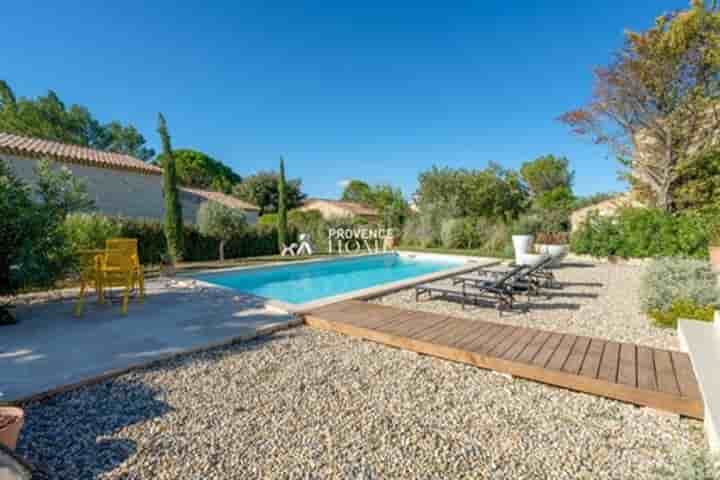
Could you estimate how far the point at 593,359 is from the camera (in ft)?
9.54

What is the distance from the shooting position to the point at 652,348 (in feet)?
10.4

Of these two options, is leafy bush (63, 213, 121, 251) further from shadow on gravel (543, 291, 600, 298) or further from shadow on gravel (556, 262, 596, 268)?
shadow on gravel (556, 262, 596, 268)

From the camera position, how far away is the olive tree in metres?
12.5

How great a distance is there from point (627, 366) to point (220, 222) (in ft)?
41.4

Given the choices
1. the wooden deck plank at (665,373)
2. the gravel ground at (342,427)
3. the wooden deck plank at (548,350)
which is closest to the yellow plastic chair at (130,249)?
the gravel ground at (342,427)

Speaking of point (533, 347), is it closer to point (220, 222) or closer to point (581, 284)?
point (581, 284)

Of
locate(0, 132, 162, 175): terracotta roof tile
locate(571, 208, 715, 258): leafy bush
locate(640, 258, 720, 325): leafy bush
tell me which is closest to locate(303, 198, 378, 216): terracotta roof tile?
locate(0, 132, 162, 175): terracotta roof tile

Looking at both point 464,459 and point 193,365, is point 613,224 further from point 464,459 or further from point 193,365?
point 193,365

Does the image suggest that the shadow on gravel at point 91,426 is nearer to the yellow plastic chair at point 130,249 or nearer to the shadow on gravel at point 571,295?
the yellow plastic chair at point 130,249

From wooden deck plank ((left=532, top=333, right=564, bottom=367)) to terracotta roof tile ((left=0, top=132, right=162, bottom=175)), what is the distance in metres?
13.9

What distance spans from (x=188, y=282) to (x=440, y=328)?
5556 mm

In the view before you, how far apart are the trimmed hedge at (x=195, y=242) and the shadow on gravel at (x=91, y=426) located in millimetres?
6426

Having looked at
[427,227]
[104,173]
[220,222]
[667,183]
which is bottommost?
[427,227]

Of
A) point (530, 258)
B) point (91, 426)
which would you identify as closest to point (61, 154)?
point (91, 426)
